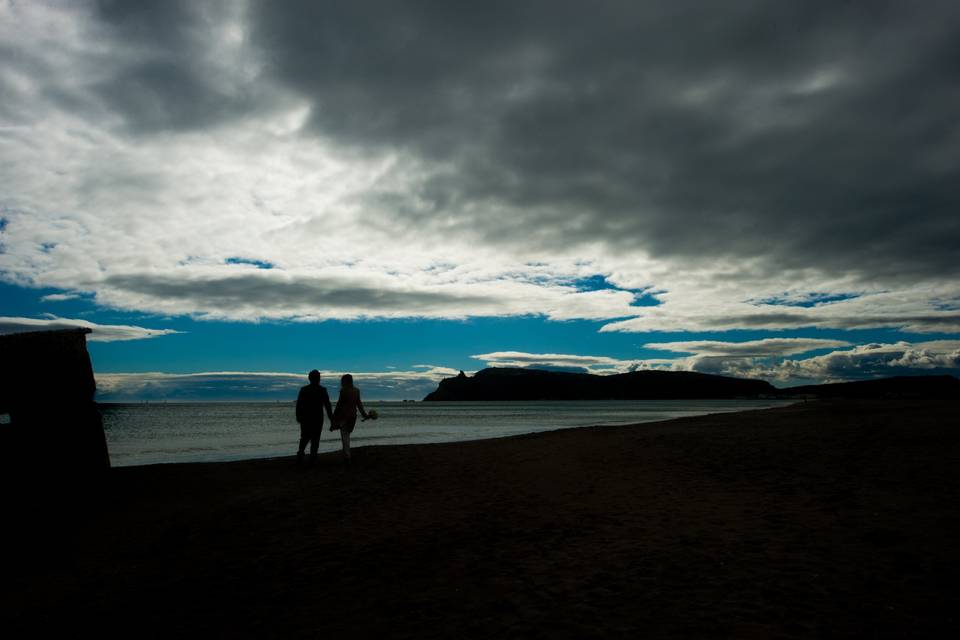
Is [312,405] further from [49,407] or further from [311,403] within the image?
[49,407]

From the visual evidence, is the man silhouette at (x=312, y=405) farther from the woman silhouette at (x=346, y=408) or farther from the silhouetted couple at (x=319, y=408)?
the woman silhouette at (x=346, y=408)

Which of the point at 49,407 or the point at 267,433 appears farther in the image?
the point at 267,433

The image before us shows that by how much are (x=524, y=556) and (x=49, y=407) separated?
11.3 metres

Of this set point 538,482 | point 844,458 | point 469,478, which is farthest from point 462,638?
point 844,458

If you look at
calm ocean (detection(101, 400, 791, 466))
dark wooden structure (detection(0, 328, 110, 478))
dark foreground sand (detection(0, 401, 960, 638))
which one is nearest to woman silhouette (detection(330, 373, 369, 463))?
dark foreground sand (detection(0, 401, 960, 638))

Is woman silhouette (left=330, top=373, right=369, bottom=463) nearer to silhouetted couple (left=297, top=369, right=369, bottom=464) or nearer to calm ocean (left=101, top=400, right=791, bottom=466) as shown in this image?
silhouetted couple (left=297, top=369, right=369, bottom=464)

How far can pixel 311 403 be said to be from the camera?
14.9m

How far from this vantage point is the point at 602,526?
798 centimetres

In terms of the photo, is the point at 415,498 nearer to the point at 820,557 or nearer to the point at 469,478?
the point at 469,478

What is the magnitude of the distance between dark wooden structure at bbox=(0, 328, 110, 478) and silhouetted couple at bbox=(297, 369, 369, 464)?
180 inches

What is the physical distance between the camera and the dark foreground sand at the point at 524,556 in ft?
15.7

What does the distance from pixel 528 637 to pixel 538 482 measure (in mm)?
8028

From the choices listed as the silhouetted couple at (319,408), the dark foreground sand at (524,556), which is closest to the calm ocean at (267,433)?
the silhouetted couple at (319,408)

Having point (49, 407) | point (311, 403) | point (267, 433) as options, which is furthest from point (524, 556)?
point (267, 433)
